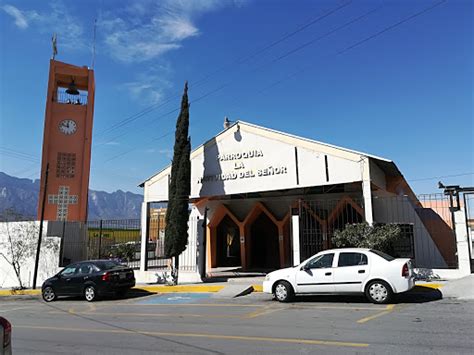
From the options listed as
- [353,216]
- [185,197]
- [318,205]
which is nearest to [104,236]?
[185,197]

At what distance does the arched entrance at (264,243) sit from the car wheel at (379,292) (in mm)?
12591

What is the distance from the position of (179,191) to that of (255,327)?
33.2 feet

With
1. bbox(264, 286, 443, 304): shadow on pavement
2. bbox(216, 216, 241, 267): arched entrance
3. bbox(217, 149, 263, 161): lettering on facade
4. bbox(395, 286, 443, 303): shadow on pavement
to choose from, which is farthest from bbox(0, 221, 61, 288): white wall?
bbox(395, 286, 443, 303): shadow on pavement

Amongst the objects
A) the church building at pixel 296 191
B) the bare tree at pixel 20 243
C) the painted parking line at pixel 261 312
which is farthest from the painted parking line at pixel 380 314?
the bare tree at pixel 20 243

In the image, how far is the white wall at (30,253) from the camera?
65.8 feet

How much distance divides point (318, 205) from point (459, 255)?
277 inches

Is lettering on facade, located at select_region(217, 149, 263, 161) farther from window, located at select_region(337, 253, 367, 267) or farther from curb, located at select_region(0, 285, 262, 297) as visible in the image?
window, located at select_region(337, 253, 367, 267)

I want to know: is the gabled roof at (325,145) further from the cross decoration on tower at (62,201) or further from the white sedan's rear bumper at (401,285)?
the cross decoration on tower at (62,201)

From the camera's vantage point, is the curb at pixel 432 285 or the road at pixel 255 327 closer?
the road at pixel 255 327

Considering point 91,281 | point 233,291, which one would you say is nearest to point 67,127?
point 91,281

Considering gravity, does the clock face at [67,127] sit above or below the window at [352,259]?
above

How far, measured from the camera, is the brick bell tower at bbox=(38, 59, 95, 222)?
2797 centimetres

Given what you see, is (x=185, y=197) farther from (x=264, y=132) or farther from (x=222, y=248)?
(x=222, y=248)

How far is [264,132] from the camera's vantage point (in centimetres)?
1731
